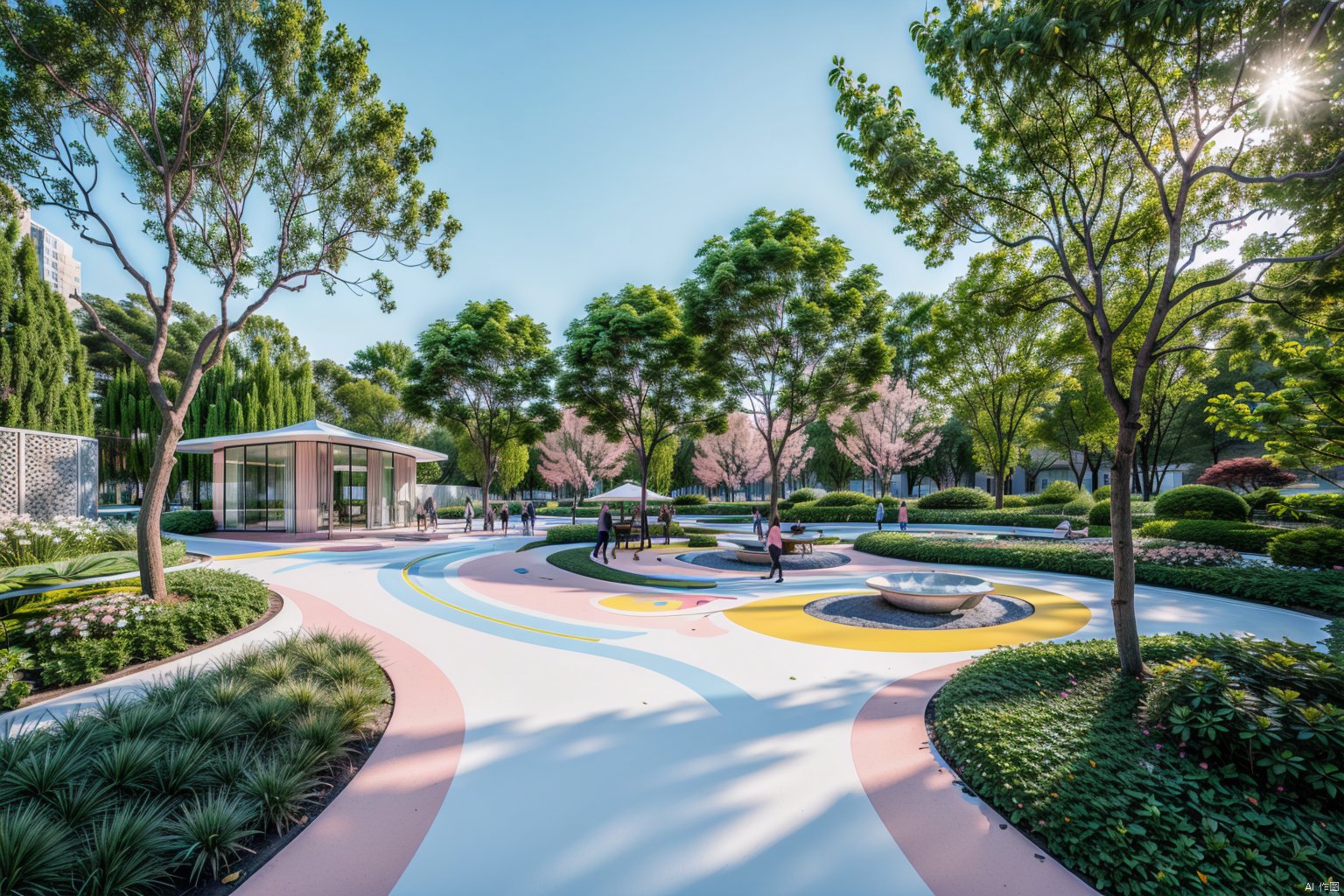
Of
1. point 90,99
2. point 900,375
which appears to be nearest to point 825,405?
point 90,99

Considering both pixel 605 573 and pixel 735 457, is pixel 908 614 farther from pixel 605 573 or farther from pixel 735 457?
pixel 735 457

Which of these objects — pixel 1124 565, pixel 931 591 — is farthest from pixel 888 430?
pixel 1124 565

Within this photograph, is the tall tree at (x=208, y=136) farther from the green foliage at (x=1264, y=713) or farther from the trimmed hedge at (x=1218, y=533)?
the trimmed hedge at (x=1218, y=533)

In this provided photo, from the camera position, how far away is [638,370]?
68.7ft

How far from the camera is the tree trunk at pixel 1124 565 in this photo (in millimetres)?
5023

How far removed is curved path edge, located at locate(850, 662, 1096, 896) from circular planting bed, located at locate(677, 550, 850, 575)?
9.43m

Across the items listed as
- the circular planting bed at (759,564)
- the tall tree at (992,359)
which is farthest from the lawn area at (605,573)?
the tall tree at (992,359)

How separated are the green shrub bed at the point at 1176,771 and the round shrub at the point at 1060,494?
1068 inches

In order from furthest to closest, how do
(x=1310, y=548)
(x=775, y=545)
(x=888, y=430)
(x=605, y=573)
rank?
(x=888, y=430) < (x=605, y=573) < (x=775, y=545) < (x=1310, y=548)

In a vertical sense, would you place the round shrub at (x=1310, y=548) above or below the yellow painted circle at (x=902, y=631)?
above

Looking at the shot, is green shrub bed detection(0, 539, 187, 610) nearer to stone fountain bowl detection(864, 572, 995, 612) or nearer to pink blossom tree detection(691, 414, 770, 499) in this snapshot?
stone fountain bowl detection(864, 572, 995, 612)

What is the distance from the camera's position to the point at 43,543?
9414mm

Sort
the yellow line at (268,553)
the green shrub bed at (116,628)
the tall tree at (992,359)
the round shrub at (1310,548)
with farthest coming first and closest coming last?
1. the tall tree at (992,359)
2. the yellow line at (268,553)
3. the round shrub at (1310,548)
4. the green shrub bed at (116,628)

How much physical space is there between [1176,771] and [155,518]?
11816 mm
